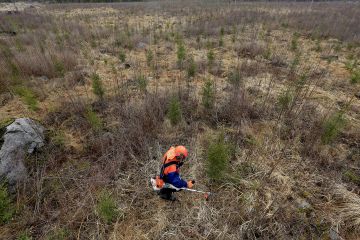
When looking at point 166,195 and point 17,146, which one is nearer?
point 166,195

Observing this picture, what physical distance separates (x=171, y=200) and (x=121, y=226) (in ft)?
2.34

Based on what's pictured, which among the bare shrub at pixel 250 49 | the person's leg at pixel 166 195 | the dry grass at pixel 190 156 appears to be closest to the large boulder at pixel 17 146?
the dry grass at pixel 190 156

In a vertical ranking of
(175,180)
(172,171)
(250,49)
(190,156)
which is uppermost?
(172,171)

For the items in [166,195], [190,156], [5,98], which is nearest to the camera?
[166,195]

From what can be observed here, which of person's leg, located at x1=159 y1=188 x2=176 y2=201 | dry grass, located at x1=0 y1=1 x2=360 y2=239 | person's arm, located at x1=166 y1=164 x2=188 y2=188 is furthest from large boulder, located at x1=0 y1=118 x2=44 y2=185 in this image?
person's arm, located at x1=166 y1=164 x2=188 y2=188

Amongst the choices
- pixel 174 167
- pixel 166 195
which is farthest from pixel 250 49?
pixel 166 195

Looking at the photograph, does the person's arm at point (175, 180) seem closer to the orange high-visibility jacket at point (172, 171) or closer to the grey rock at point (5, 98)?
the orange high-visibility jacket at point (172, 171)

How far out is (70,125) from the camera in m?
4.33

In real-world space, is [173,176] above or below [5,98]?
above

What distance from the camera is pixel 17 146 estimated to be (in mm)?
3205

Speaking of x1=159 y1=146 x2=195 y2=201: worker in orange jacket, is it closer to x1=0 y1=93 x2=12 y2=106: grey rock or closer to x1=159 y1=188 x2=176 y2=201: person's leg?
x1=159 y1=188 x2=176 y2=201: person's leg

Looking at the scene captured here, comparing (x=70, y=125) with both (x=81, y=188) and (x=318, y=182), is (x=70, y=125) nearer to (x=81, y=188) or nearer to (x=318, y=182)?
(x=81, y=188)

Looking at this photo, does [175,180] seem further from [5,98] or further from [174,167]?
[5,98]

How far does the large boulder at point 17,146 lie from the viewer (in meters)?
2.97
